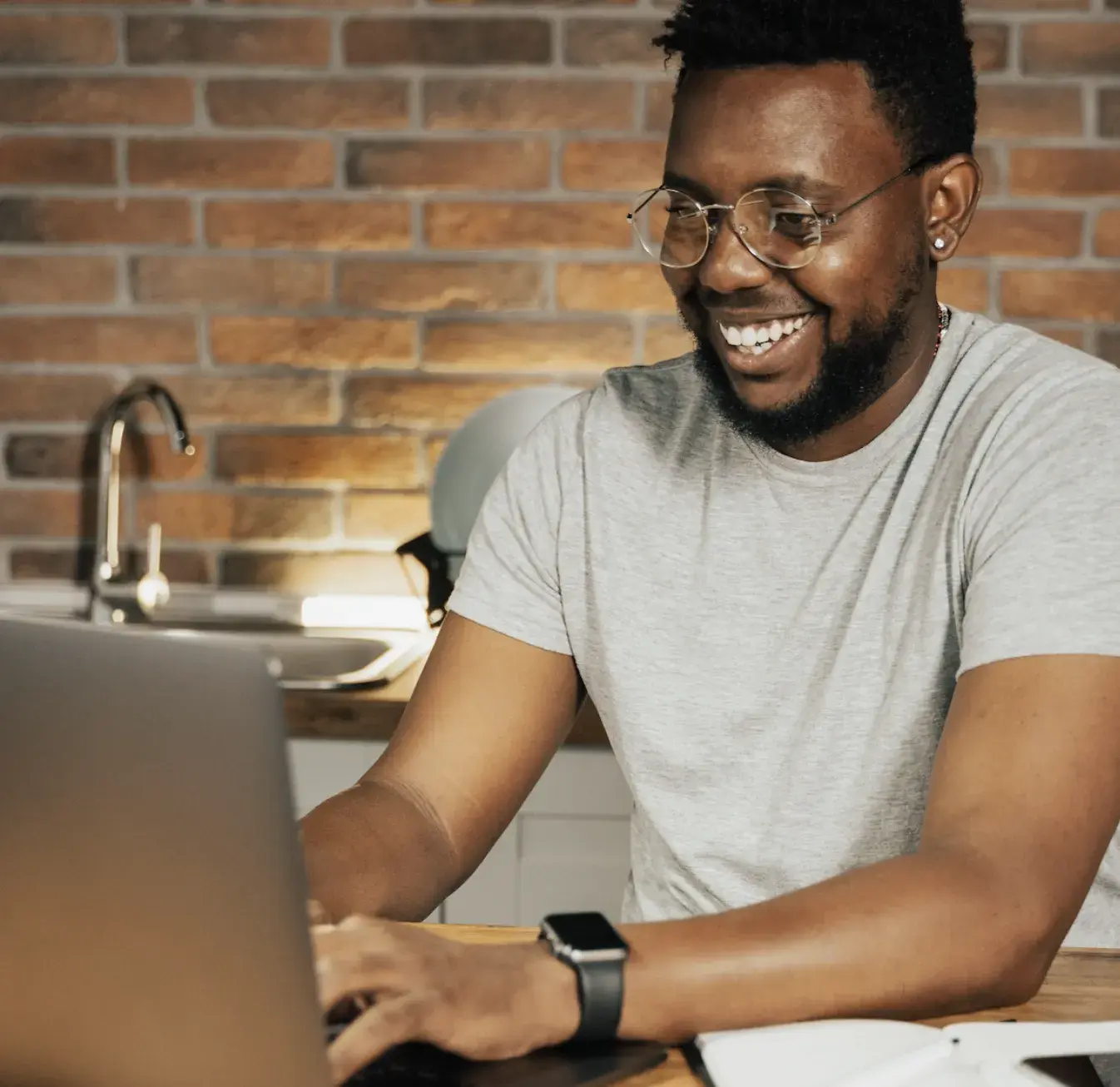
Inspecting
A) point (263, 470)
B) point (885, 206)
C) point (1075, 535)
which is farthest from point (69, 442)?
point (1075, 535)

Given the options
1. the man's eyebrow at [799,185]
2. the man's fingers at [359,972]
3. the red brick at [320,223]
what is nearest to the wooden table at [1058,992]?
the man's fingers at [359,972]

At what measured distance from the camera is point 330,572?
7.21 ft

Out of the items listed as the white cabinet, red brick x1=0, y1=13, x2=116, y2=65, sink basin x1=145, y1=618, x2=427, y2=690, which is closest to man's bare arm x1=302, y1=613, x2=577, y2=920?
the white cabinet

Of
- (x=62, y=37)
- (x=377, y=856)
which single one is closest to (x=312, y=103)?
(x=62, y=37)

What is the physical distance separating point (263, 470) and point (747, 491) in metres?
1.14

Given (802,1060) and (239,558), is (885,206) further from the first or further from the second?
(239,558)

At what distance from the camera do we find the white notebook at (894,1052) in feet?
2.20

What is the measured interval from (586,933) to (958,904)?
8.8 inches

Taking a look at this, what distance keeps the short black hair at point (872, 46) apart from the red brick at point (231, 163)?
103 centimetres

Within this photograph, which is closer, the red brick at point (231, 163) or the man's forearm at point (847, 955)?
the man's forearm at point (847, 955)

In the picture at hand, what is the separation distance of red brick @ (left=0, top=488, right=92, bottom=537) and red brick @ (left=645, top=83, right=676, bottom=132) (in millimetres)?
1043

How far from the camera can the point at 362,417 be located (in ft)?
7.13

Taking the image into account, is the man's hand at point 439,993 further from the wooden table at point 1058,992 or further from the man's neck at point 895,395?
the man's neck at point 895,395

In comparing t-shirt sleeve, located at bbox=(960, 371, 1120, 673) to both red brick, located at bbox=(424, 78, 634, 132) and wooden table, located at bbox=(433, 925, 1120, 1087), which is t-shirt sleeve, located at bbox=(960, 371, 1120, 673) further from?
red brick, located at bbox=(424, 78, 634, 132)
